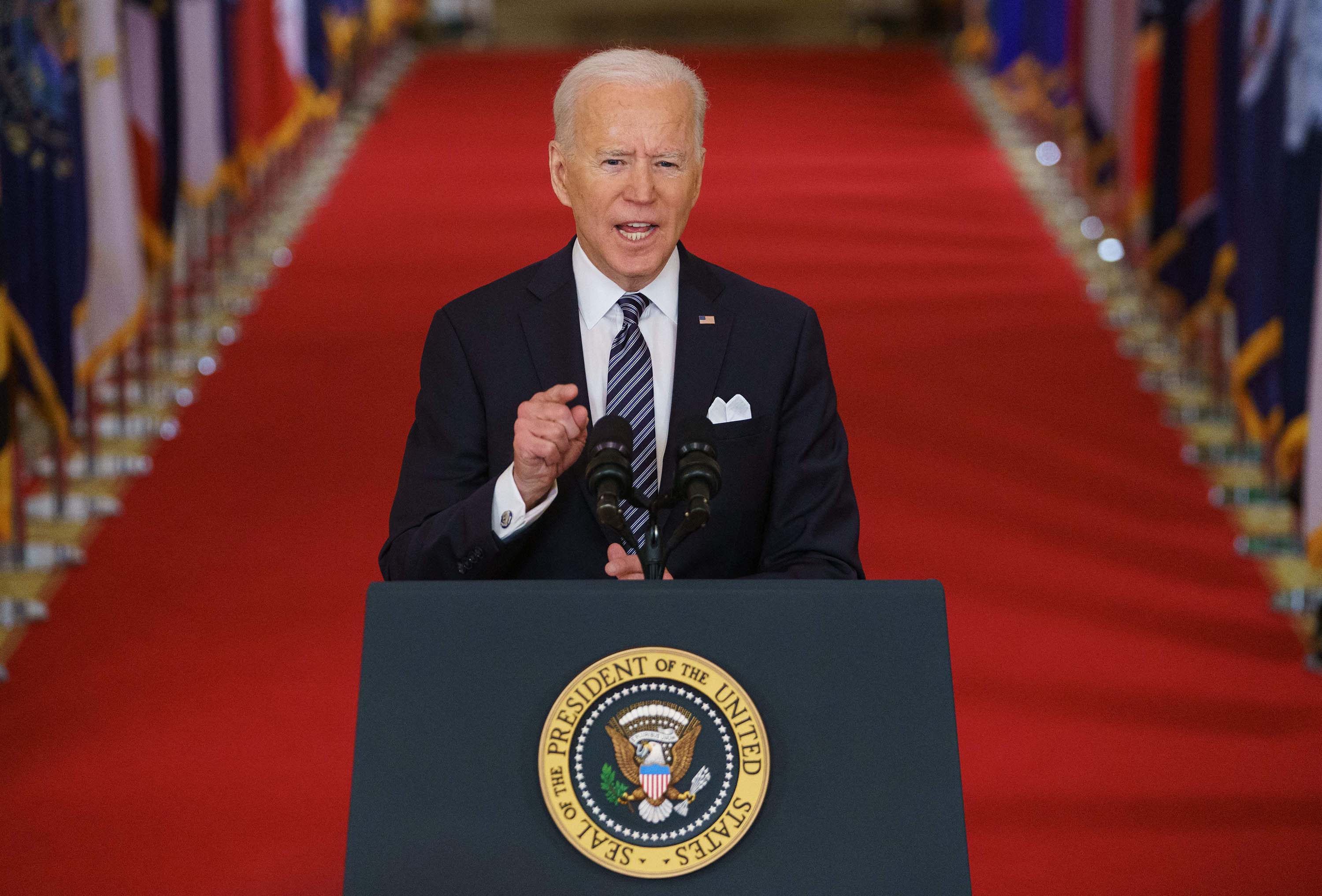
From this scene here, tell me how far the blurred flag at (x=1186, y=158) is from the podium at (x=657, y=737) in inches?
179

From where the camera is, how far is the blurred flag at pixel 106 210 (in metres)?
4.96

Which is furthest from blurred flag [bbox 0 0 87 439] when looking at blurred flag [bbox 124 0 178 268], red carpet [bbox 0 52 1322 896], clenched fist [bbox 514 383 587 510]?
clenched fist [bbox 514 383 587 510]

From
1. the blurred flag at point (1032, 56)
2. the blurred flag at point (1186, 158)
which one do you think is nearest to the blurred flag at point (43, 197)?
the blurred flag at point (1186, 158)

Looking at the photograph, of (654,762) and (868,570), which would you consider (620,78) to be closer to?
(654,762)

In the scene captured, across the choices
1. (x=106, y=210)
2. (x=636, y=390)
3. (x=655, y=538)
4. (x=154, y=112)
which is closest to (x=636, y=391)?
(x=636, y=390)

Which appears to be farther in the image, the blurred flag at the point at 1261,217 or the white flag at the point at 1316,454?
the blurred flag at the point at 1261,217

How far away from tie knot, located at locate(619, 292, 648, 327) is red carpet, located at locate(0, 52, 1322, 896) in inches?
52.3

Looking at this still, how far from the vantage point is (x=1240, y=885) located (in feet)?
9.09

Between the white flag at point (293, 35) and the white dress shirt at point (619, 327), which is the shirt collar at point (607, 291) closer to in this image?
the white dress shirt at point (619, 327)

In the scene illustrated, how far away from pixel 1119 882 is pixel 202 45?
4.85 meters

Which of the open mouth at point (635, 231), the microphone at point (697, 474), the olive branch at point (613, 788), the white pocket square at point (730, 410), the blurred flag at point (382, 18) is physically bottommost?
the olive branch at point (613, 788)

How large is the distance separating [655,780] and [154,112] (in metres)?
5.01

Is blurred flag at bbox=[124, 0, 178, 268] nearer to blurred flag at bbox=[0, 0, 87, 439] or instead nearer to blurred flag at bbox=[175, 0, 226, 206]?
blurred flag at bbox=[175, 0, 226, 206]

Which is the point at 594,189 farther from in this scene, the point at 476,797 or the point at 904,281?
the point at 904,281
